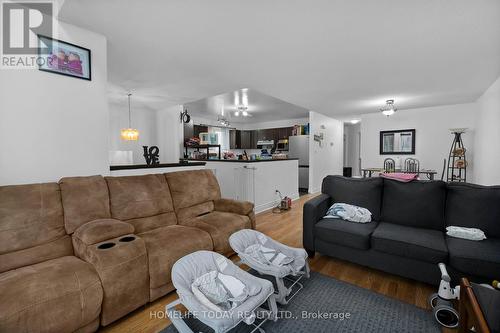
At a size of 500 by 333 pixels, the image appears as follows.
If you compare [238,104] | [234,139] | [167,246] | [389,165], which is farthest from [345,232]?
[234,139]

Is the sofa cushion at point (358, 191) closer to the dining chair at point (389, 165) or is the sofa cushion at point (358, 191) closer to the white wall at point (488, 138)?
the white wall at point (488, 138)

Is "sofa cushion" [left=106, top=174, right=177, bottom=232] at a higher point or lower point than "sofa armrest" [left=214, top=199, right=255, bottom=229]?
higher

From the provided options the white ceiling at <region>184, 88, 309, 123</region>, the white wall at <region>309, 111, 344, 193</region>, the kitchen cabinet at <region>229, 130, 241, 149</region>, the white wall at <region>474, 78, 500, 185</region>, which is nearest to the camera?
the white wall at <region>474, 78, 500, 185</region>

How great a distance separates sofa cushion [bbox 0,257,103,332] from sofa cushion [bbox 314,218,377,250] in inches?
80.6

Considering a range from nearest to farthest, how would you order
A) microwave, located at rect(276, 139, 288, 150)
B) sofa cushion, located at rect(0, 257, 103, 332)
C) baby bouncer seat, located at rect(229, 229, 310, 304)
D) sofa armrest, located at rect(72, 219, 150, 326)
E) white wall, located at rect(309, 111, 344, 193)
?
sofa cushion, located at rect(0, 257, 103, 332), sofa armrest, located at rect(72, 219, 150, 326), baby bouncer seat, located at rect(229, 229, 310, 304), white wall, located at rect(309, 111, 344, 193), microwave, located at rect(276, 139, 288, 150)

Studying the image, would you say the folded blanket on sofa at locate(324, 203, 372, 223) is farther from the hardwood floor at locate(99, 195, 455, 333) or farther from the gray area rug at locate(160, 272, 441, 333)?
the gray area rug at locate(160, 272, 441, 333)

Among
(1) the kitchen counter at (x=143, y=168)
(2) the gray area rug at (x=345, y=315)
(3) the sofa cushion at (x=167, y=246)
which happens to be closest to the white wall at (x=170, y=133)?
(1) the kitchen counter at (x=143, y=168)

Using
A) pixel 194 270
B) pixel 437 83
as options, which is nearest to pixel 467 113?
pixel 437 83

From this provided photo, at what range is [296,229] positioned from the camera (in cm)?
360

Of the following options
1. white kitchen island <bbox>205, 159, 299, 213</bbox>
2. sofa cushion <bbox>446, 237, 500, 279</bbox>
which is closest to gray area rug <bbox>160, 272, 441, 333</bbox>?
sofa cushion <bbox>446, 237, 500, 279</bbox>

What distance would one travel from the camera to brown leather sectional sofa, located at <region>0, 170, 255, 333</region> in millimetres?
1305

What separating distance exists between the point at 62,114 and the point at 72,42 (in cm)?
71

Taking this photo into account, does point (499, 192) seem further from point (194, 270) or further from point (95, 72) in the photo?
point (95, 72)

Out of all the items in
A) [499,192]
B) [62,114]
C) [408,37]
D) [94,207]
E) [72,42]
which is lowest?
[94,207]
